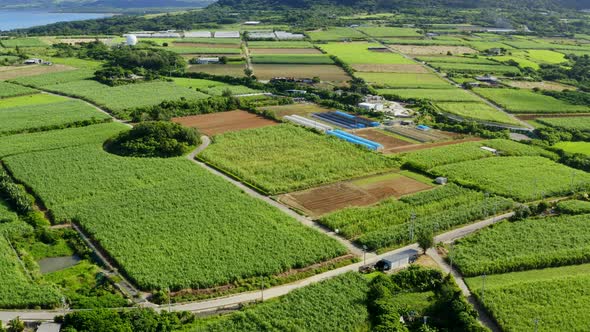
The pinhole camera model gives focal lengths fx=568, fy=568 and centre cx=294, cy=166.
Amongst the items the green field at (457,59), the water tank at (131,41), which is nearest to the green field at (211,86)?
the water tank at (131,41)

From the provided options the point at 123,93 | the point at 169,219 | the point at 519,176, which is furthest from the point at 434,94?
the point at 169,219

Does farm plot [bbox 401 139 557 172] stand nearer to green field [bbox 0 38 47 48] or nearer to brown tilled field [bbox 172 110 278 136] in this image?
brown tilled field [bbox 172 110 278 136]

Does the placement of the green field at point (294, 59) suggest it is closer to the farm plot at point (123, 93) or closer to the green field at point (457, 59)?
the green field at point (457, 59)

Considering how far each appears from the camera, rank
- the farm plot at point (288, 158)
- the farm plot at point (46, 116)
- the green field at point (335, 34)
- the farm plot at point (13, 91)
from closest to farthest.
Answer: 1. the farm plot at point (288, 158)
2. the farm plot at point (46, 116)
3. the farm plot at point (13, 91)
4. the green field at point (335, 34)

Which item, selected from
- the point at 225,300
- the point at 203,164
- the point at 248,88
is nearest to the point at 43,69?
the point at 248,88

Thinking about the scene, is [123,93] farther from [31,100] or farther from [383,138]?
[383,138]

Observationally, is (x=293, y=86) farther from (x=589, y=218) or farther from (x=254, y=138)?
(x=589, y=218)

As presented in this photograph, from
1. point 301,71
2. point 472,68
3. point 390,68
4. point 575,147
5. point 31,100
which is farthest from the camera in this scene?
point 472,68

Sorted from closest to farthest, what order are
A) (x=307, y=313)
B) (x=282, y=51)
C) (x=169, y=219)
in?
(x=307, y=313) → (x=169, y=219) → (x=282, y=51)
